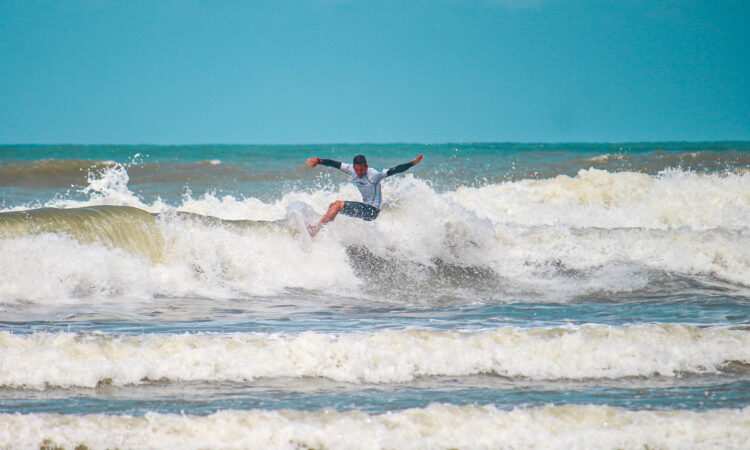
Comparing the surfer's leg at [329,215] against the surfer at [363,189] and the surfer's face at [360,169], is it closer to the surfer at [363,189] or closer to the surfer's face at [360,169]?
the surfer at [363,189]

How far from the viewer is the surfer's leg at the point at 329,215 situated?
11.0 metres

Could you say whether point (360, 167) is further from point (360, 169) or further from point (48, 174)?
point (48, 174)

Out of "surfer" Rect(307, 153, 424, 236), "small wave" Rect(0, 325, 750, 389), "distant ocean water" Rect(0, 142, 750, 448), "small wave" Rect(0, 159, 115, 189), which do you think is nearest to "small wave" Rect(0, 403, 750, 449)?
"distant ocean water" Rect(0, 142, 750, 448)

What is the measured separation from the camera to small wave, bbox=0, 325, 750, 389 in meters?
5.70

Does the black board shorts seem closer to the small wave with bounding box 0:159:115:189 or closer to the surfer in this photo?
the surfer

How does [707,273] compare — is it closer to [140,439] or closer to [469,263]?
[469,263]

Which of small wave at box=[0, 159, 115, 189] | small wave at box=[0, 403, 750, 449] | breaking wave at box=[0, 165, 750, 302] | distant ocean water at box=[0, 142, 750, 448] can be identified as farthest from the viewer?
small wave at box=[0, 159, 115, 189]

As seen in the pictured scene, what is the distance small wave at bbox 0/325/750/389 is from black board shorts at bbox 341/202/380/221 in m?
4.41

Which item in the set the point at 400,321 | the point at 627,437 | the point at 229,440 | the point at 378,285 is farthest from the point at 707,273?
the point at 229,440

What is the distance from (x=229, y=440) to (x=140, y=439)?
1.80 ft

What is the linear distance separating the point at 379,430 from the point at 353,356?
1.44 metres

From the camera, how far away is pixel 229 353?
600 cm

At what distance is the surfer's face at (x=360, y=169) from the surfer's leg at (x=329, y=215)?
0.50 m


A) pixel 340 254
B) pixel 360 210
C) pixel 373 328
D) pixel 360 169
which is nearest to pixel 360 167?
pixel 360 169
